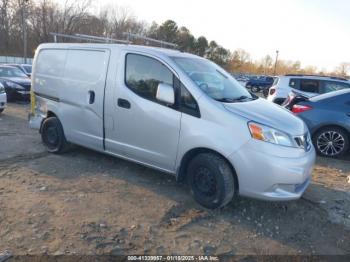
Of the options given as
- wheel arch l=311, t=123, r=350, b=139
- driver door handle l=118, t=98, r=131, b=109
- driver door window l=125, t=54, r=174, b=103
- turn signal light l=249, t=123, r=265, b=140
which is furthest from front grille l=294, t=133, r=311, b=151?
wheel arch l=311, t=123, r=350, b=139

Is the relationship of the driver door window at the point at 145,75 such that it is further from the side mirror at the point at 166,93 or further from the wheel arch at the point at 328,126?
the wheel arch at the point at 328,126

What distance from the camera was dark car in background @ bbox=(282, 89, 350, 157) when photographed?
6.79m

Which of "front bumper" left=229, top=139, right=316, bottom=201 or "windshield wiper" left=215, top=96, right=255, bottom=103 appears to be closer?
"front bumper" left=229, top=139, right=316, bottom=201

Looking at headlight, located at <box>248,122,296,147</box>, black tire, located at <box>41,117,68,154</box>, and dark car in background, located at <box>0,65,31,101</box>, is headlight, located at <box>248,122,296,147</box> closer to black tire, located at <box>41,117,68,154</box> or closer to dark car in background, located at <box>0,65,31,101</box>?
black tire, located at <box>41,117,68,154</box>

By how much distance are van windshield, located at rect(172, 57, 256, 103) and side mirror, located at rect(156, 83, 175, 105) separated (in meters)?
0.32

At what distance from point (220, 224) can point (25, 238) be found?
2.04 m

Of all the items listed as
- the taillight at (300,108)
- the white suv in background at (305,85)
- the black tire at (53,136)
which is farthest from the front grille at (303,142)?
the white suv in background at (305,85)

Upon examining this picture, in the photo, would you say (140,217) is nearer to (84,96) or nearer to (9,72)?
(84,96)

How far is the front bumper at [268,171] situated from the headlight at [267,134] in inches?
2.6

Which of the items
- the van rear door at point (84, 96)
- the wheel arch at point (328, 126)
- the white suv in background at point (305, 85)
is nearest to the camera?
the van rear door at point (84, 96)

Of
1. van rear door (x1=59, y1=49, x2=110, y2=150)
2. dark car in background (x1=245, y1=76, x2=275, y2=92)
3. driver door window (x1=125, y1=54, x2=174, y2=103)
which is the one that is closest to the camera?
driver door window (x1=125, y1=54, x2=174, y2=103)

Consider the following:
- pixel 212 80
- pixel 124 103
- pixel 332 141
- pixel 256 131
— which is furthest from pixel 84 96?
pixel 332 141

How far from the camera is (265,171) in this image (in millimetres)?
3680

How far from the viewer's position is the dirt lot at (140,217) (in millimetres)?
3326
